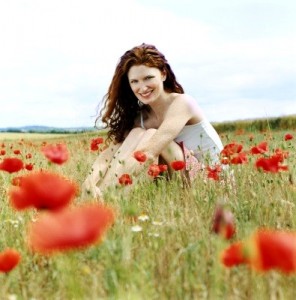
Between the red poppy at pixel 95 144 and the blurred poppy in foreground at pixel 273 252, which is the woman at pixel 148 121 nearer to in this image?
the red poppy at pixel 95 144

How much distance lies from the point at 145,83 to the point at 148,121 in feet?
1.49

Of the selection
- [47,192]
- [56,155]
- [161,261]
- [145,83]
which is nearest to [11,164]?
[56,155]

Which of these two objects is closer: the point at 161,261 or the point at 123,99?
the point at 161,261

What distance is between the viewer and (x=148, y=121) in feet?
18.5

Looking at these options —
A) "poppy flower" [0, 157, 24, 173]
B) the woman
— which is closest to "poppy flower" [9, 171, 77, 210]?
"poppy flower" [0, 157, 24, 173]

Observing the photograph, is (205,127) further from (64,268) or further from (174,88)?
(64,268)

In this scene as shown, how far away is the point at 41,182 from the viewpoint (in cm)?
158

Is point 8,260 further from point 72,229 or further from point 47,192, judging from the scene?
point 72,229

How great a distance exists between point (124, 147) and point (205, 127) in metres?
0.77

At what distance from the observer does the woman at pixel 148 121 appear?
4961 millimetres

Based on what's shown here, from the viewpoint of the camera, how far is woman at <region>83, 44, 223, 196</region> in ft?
16.3

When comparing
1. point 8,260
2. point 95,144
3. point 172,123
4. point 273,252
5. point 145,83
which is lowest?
point 8,260

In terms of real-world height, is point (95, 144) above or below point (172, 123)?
below

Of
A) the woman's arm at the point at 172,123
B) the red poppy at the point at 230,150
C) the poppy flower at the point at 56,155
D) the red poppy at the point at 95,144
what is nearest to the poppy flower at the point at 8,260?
the poppy flower at the point at 56,155
